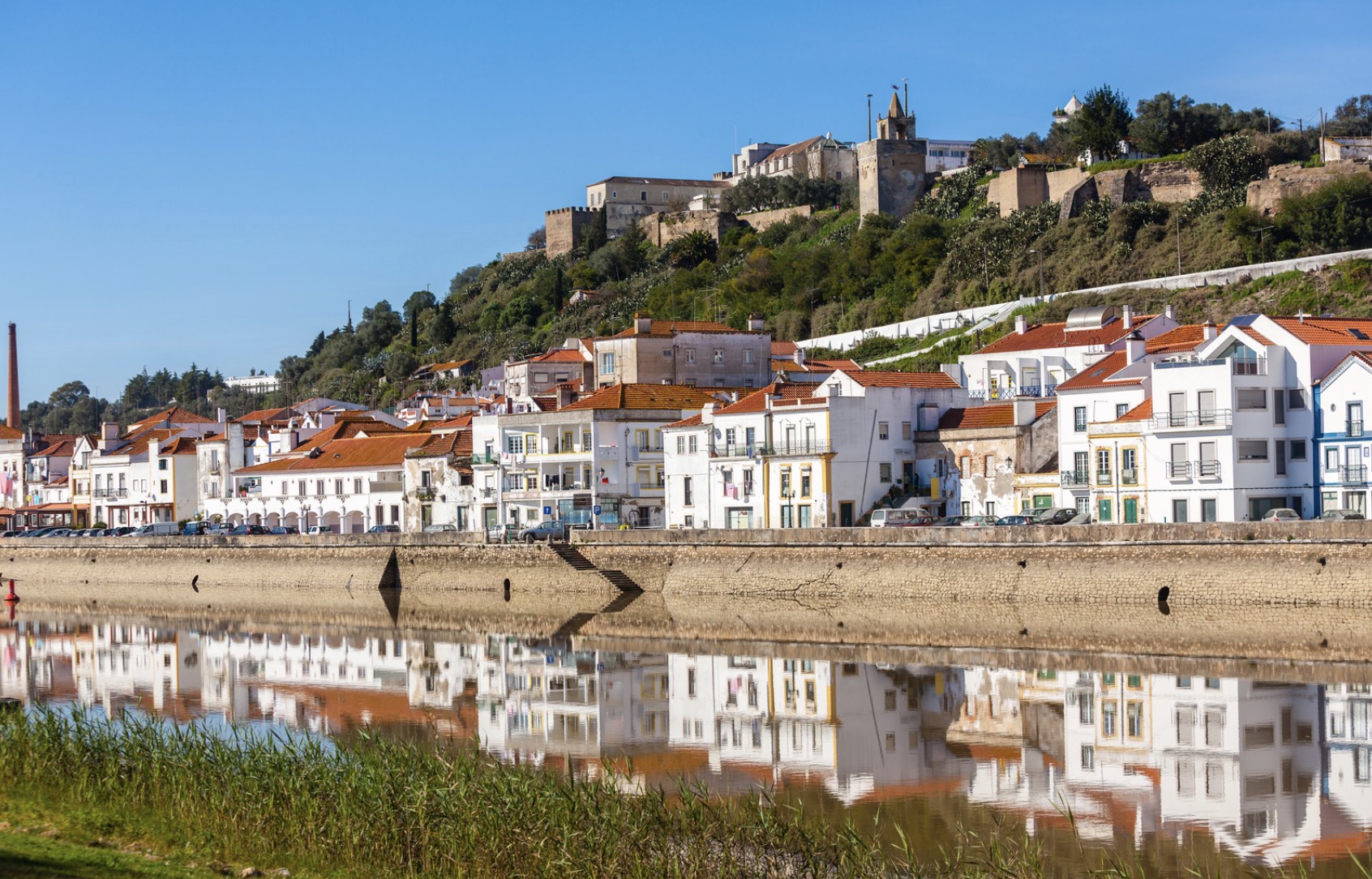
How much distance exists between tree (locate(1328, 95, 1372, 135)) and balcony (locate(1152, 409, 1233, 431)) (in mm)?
62076

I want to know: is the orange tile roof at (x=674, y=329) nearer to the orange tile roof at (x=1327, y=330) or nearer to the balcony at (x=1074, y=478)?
the balcony at (x=1074, y=478)

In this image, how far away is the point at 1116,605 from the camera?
136ft

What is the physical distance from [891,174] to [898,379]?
214 ft

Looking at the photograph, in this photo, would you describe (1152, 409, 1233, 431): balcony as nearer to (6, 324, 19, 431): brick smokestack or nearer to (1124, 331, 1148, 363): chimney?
(1124, 331, 1148, 363): chimney

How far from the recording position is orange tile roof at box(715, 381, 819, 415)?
197 ft

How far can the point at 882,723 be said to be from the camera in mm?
30750

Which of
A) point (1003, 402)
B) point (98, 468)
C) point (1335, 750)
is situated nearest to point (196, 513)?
point (98, 468)

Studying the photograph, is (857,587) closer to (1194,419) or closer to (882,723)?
(1194,419)

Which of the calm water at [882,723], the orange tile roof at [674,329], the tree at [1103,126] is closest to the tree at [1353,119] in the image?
the tree at [1103,126]

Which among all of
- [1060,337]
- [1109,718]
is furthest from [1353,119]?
[1109,718]

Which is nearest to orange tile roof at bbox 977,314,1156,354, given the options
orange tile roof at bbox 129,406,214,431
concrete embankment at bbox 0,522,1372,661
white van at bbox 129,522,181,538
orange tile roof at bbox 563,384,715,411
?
orange tile roof at bbox 563,384,715,411

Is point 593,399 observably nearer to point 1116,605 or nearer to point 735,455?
point 735,455

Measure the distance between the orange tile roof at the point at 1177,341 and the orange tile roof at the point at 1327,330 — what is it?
14.7 feet

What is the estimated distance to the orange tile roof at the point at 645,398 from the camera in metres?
65.6
